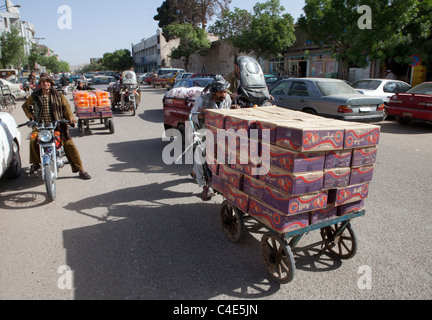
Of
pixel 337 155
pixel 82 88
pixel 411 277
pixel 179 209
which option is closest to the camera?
pixel 337 155

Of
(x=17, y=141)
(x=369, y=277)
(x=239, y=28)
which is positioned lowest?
(x=369, y=277)

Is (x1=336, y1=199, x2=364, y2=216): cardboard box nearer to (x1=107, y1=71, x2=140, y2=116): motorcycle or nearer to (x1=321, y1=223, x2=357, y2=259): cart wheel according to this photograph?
(x1=321, y1=223, x2=357, y2=259): cart wheel

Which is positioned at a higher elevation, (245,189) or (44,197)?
(245,189)

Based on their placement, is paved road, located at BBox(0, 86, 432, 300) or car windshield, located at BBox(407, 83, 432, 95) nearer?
paved road, located at BBox(0, 86, 432, 300)

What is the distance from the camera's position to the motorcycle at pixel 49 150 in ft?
17.0

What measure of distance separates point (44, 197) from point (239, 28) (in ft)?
99.6

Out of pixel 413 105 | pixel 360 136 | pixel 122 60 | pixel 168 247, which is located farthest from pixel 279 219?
pixel 122 60

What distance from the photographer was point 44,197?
548cm

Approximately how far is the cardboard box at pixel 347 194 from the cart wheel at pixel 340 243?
0.37 metres

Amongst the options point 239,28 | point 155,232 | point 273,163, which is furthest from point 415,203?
point 239,28

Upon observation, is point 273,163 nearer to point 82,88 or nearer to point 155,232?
point 155,232

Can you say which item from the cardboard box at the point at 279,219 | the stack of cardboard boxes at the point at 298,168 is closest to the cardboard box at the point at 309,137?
the stack of cardboard boxes at the point at 298,168

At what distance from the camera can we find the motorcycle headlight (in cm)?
544
